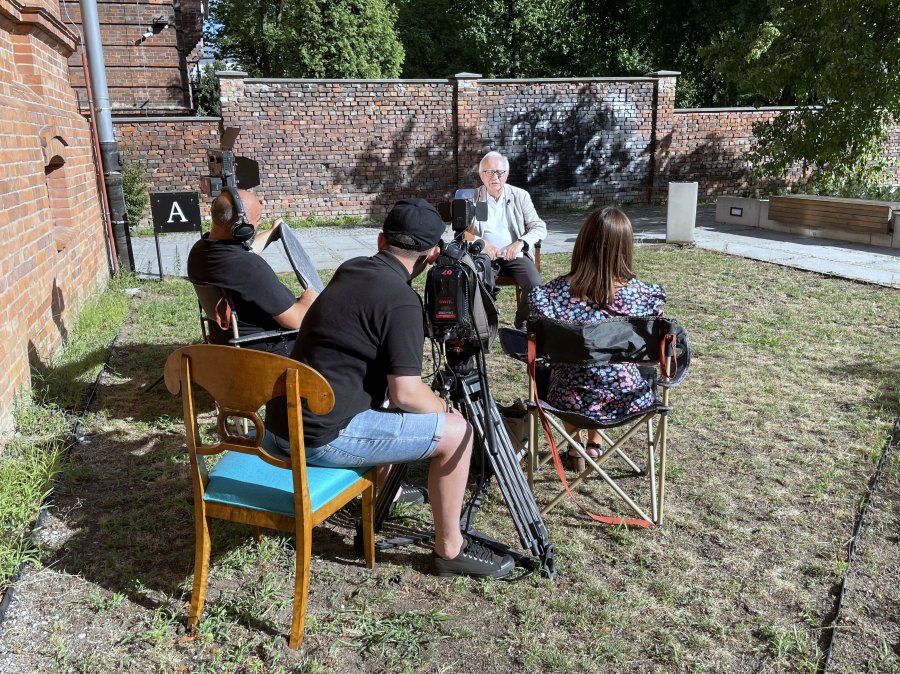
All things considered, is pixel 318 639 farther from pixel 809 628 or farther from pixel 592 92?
pixel 592 92

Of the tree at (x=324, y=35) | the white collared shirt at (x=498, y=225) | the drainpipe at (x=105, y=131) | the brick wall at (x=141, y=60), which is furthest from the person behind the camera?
the tree at (x=324, y=35)

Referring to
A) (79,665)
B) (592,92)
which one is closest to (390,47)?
(592,92)

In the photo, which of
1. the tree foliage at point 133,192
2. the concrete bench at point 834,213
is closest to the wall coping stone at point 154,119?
the tree foliage at point 133,192

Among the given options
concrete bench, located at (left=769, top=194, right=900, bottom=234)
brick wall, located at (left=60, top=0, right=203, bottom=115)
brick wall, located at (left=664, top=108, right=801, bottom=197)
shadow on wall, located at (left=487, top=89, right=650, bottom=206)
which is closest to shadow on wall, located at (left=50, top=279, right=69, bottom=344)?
concrete bench, located at (left=769, top=194, right=900, bottom=234)

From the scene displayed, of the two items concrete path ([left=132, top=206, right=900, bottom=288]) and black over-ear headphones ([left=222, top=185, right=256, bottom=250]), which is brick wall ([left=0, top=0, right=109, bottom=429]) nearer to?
black over-ear headphones ([left=222, top=185, right=256, bottom=250])

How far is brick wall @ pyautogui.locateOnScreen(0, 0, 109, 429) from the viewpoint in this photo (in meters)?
4.36

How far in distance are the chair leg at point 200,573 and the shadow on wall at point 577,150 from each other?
13.7 meters

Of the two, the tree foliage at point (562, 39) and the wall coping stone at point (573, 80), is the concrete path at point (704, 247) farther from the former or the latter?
the tree foliage at point (562, 39)

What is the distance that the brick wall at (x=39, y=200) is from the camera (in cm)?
436

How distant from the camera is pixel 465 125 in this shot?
Answer: 15.0 m

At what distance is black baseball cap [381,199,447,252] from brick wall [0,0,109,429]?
8.28 feet

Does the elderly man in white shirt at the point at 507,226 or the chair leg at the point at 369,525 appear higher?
the elderly man in white shirt at the point at 507,226

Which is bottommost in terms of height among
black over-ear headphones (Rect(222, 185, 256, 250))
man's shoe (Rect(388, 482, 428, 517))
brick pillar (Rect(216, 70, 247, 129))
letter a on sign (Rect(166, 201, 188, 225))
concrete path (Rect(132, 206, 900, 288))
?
man's shoe (Rect(388, 482, 428, 517))

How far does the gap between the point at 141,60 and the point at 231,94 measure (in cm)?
518
